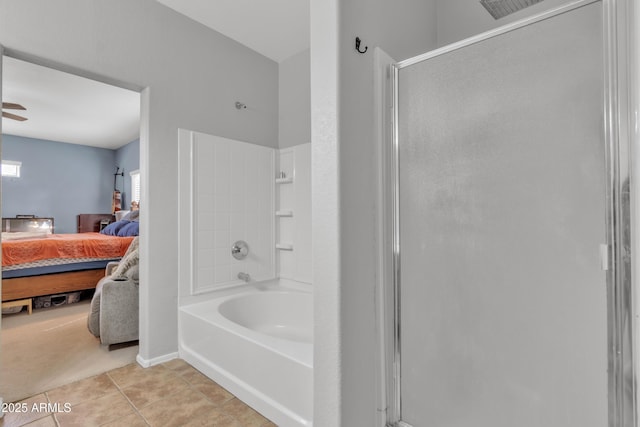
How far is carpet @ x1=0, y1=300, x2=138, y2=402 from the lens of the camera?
197 cm

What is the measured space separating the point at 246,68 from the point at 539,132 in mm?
2599

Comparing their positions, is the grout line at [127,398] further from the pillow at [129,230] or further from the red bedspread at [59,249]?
the pillow at [129,230]

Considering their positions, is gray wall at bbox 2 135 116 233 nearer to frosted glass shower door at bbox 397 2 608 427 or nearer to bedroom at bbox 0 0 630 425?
bedroom at bbox 0 0 630 425

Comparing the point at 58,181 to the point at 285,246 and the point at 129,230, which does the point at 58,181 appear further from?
the point at 285,246

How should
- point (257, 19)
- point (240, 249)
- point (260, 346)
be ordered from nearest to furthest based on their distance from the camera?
point (260, 346)
point (257, 19)
point (240, 249)

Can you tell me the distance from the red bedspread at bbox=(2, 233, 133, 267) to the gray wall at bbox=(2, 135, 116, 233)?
9.76 ft

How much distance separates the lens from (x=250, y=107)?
2.92m

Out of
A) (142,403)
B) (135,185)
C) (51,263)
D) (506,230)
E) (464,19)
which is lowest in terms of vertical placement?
(142,403)

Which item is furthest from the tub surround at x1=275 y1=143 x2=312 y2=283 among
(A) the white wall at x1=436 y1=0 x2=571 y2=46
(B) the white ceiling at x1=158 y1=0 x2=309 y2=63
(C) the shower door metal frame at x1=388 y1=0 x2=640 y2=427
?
(C) the shower door metal frame at x1=388 y1=0 x2=640 y2=427

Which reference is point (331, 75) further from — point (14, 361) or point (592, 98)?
point (14, 361)

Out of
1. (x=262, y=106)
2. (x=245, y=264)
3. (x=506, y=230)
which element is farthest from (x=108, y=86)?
(x=506, y=230)

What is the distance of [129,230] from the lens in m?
4.48

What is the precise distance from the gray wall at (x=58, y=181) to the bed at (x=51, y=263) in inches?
102

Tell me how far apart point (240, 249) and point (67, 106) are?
356 cm
